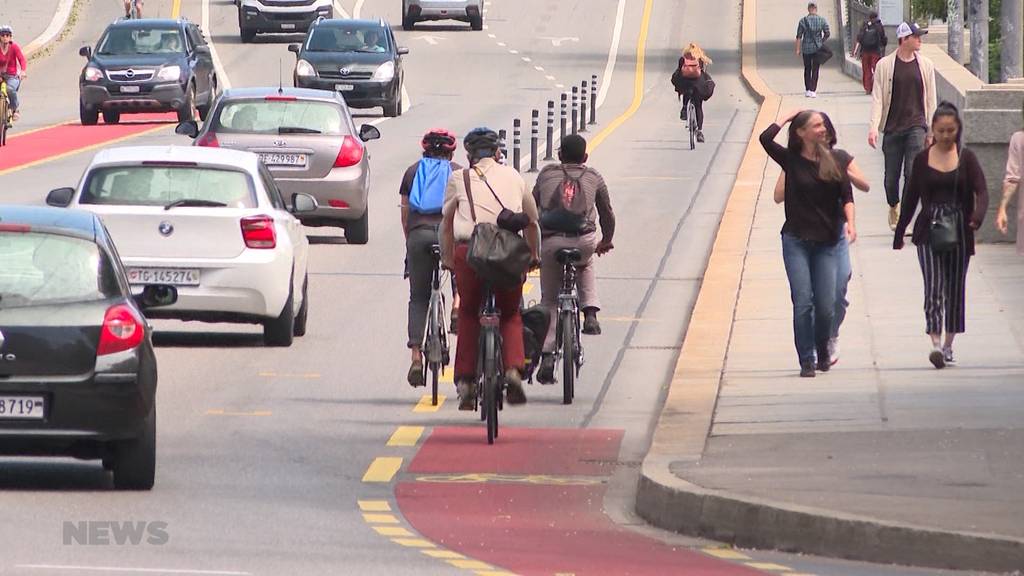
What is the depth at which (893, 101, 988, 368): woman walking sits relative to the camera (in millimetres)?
14953

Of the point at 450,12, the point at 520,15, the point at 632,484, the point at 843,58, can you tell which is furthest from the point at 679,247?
the point at 520,15

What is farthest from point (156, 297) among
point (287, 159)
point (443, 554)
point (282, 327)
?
point (287, 159)

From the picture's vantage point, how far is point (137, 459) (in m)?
11.1

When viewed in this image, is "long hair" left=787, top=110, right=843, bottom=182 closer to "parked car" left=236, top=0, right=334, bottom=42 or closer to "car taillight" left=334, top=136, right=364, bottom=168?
"car taillight" left=334, top=136, right=364, bottom=168

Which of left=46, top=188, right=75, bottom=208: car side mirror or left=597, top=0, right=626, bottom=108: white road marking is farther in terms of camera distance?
left=597, top=0, right=626, bottom=108: white road marking

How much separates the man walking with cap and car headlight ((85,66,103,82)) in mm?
21705

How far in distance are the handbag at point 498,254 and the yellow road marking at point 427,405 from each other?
5.12 feet

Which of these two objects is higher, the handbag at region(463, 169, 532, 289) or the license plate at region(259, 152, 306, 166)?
the handbag at region(463, 169, 532, 289)

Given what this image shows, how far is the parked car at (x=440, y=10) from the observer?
63.5 meters

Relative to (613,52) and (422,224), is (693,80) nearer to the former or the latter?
(422,224)

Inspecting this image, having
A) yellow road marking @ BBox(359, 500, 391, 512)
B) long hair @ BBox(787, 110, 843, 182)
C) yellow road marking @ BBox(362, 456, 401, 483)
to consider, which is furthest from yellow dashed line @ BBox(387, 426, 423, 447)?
long hair @ BBox(787, 110, 843, 182)

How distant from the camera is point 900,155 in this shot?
20.9 m

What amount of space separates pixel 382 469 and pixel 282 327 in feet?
15.6

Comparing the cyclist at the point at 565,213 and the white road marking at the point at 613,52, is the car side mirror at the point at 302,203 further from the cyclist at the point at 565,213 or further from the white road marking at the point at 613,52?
the white road marking at the point at 613,52
